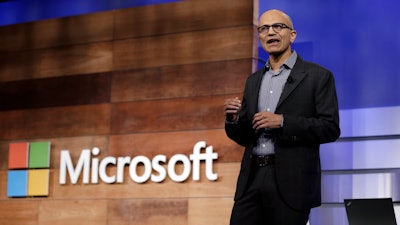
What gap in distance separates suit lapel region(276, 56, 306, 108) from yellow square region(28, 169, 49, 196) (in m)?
2.30

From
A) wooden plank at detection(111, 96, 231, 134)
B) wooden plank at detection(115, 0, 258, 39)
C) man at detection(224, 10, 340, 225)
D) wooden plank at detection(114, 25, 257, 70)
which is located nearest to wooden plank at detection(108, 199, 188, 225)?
wooden plank at detection(111, 96, 231, 134)

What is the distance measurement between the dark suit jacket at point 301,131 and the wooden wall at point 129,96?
50.2 inches

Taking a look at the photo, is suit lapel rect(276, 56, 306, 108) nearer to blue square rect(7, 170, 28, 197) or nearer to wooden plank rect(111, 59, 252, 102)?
wooden plank rect(111, 59, 252, 102)

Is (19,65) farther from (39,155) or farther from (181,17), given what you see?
(181,17)

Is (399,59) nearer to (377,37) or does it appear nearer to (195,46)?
(377,37)

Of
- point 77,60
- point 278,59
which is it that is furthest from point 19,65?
point 278,59

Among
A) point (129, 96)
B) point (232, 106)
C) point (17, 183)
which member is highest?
point (129, 96)

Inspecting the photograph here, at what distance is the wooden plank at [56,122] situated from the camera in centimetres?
457

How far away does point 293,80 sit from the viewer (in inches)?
111

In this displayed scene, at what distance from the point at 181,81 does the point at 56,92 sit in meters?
0.95

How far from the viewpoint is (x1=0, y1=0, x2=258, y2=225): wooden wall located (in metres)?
4.21

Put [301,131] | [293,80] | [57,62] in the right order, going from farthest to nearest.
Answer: [57,62] → [293,80] → [301,131]

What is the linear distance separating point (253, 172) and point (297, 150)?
196mm

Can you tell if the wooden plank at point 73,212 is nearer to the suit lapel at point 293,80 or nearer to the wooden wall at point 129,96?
the wooden wall at point 129,96
